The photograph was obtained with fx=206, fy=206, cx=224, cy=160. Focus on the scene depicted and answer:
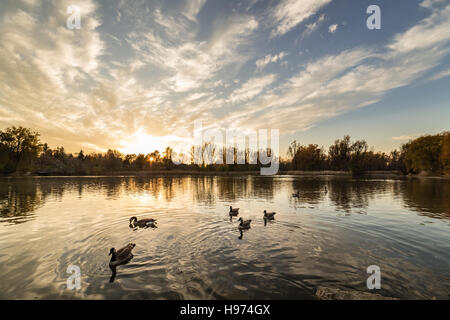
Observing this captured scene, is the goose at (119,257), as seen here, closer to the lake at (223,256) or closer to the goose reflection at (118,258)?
the goose reflection at (118,258)

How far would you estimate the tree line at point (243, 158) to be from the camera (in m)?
82.8

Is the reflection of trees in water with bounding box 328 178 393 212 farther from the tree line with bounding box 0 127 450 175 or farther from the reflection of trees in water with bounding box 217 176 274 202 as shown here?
the tree line with bounding box 0 127 450 175

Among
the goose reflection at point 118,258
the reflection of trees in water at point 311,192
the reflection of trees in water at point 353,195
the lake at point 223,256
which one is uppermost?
the goose reflection at point 118,258

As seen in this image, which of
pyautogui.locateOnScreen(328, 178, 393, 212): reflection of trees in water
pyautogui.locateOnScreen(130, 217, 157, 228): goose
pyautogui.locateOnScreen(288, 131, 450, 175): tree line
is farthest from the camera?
pyautogui.locateOnScreen(288, 131, 450, 175): tree line

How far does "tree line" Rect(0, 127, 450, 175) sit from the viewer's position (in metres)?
82.8

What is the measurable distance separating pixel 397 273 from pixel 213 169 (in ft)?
390

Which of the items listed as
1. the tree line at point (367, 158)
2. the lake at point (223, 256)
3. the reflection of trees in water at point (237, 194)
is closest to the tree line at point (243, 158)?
the tree line at point (367, 158)

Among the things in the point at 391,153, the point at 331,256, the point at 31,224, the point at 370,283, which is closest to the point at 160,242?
the point at 331,256

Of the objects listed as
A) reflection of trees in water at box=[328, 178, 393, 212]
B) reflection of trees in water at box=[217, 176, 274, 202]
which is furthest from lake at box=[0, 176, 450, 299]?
reflection of trees in water at box=[217, 176, 274, 202]

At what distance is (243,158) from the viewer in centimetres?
12850

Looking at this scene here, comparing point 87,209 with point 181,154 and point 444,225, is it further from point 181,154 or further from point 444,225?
point 181,154

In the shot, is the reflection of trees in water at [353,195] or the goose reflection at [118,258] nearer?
the goose reflection at [118,258]

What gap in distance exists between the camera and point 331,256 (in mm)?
9281

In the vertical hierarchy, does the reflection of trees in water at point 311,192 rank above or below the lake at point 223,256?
below
